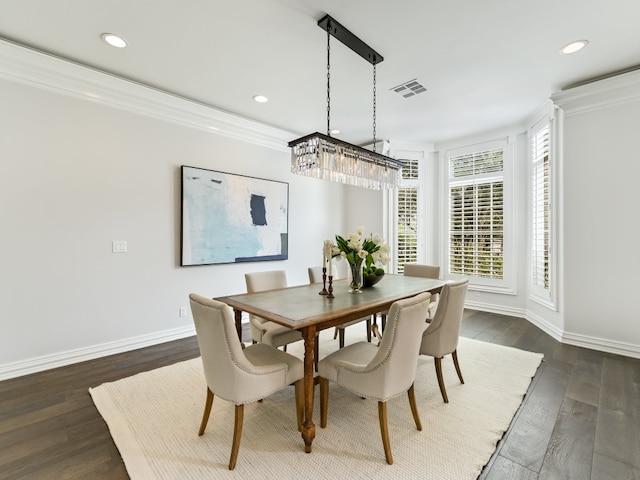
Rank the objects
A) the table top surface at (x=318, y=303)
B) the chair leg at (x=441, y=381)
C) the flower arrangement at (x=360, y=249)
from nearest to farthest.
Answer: the table top surface at (x=318, y=303) → the chair leg at (x=441, y=381) → the flower arrangement at (x=360, y=249)

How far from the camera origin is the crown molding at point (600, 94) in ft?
10.3

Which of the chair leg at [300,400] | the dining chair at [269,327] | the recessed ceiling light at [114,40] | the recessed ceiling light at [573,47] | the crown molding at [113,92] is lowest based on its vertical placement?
the chair leg at [300,400]

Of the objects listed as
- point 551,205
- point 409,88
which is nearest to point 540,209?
point 551,205

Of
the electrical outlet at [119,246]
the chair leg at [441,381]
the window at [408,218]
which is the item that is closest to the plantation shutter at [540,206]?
the window at [408,218]

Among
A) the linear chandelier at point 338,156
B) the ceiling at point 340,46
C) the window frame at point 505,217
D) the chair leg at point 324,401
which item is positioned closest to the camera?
the chair leg at point 324,401

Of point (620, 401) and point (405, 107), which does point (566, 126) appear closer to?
point (405, 107)

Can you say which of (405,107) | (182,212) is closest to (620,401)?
(405,107)

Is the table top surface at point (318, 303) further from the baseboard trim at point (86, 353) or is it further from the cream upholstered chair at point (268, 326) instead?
the baseboard trim at point (86, 353)

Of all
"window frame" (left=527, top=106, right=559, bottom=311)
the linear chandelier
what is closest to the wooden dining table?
the linear chandelier

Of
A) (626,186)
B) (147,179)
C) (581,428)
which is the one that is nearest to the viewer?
(581,428)

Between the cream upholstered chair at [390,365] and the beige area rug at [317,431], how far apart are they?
223 millimetres

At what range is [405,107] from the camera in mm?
3930

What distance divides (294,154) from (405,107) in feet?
6.51

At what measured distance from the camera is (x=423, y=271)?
3.77 meters
